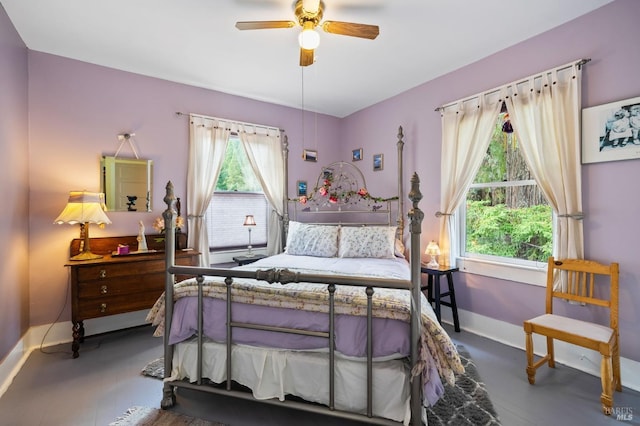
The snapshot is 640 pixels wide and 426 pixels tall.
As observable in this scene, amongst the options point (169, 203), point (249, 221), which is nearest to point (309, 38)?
point (169, 203)

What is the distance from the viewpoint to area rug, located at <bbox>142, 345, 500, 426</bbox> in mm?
1787

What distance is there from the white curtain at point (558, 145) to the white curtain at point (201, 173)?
3.23 meters

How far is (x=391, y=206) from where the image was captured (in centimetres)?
401

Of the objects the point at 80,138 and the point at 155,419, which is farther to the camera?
the point at 80,138

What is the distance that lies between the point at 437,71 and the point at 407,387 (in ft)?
10.2

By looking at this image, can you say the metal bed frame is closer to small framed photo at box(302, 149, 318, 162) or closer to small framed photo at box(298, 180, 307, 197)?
small framed photo at box(298, 180, 307, 197)

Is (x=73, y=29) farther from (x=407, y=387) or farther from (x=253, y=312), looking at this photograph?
(x=407, y=387)

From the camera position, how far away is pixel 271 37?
2.64m

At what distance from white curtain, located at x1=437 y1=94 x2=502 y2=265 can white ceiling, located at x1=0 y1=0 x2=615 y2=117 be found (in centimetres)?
51

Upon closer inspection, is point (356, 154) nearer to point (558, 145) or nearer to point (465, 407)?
point (558, 145)

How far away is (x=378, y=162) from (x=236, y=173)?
1.94 metres

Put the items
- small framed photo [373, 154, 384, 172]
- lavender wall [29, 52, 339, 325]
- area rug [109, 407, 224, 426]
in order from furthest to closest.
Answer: small framed photo [373, 154, 384, 172] → lavender wall [29, 52, 339, 325] → area rug [109, 407, 224, 426]

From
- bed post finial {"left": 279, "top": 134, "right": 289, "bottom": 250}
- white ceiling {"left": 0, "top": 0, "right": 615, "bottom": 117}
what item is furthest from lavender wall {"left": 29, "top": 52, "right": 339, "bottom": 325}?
bed post finial {"left": 279, "top": 134, "right": 289, "bottom": 250}

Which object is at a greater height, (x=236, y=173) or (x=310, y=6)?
(x=310, y=6)
